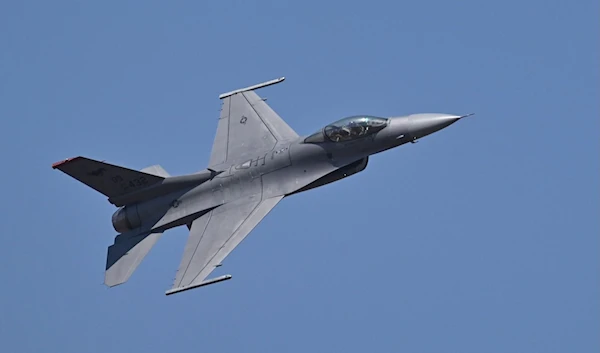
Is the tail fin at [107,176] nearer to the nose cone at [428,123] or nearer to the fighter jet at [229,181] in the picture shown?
the fighter jet at [229,181]

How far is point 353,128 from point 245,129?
4.62 metres

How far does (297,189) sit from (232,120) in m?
4.75

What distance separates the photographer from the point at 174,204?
39.1 metres

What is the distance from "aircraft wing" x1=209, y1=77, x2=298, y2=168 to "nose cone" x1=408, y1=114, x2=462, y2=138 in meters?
4.08

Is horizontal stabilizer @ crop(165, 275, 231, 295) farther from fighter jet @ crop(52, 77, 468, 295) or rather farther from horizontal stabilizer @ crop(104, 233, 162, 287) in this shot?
horizontal stabilizer @ crop(104, 233, 162, 287)

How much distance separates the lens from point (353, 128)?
122 ft

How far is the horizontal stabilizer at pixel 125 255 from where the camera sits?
38625 mm

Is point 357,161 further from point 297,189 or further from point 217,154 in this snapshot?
point 217,154

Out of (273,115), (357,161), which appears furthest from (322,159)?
(273,115)

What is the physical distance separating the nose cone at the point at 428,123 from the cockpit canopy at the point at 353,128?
0.84 meters

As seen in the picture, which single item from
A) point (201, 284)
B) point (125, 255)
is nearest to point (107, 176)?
point (125, 255)

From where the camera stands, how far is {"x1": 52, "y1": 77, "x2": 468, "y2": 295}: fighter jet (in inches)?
1467

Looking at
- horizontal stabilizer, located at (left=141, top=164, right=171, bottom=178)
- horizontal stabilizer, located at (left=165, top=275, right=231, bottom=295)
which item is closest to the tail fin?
horizontal stabilizer, located at (left=141, top=164, right=171, bottom=178)

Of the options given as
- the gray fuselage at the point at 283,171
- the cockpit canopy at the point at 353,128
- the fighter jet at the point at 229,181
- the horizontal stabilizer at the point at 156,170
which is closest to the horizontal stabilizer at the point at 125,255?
the fighter jet at the point at 229,181
